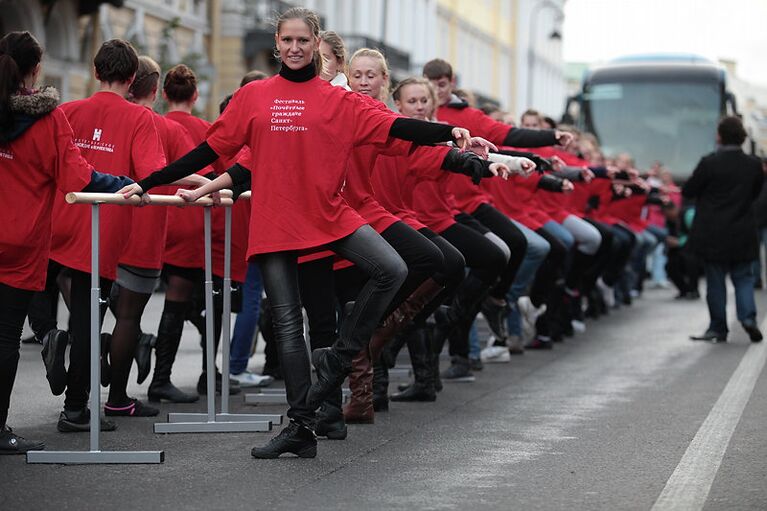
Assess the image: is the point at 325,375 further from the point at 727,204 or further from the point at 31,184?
the point at 727,204

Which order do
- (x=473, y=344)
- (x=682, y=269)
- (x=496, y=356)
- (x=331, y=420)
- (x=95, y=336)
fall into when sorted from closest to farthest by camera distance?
(x=95, y=336) → (x=331, y=420) → (x=473, y=344) → (x=496, y=356) → (x=682, y=269)

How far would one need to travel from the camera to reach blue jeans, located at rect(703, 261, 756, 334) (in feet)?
49.7

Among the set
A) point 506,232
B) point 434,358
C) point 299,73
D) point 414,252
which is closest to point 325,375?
point 414,252

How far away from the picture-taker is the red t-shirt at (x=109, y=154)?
27.3ft

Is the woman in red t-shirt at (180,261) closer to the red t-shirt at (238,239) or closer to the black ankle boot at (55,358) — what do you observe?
the red t-shirt at (238,239)

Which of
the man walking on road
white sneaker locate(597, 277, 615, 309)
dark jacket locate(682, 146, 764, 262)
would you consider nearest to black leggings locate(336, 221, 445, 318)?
the man walking on road

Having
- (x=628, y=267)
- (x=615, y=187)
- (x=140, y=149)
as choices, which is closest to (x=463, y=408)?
(x=140, y=149)

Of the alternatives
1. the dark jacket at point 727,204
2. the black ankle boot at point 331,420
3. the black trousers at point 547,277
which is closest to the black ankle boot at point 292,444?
the black ankle boot at point 331,420

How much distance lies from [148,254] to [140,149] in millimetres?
580

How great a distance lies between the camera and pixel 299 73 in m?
7.29

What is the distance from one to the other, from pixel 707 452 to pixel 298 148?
2.36 meters

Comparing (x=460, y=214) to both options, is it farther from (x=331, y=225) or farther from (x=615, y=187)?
(x=615, y=187)

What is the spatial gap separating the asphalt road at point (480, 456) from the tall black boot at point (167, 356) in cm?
29

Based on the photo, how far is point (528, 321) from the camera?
14320mm
